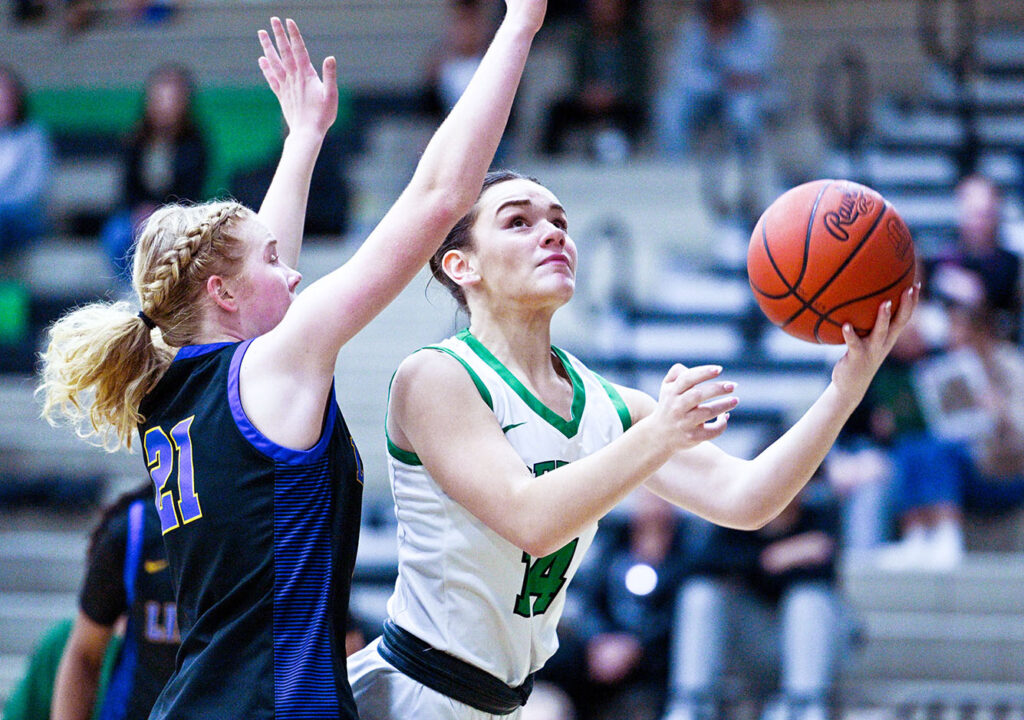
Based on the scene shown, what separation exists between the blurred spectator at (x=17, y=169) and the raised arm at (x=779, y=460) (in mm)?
7129

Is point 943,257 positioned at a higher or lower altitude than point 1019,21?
lower

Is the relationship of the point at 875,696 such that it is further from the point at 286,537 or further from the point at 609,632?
the point at 286,537

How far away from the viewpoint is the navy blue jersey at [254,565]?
2.35 metres

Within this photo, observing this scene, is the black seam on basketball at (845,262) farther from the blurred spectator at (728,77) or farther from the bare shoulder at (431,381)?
the blurred spectator at (728,77)

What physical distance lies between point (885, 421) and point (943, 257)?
1.04m

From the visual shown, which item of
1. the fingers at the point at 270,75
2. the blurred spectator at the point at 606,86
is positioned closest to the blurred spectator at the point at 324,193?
the blurred spectator at the point at 606,86

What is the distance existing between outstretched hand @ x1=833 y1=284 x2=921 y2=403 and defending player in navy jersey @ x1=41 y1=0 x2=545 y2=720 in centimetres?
80

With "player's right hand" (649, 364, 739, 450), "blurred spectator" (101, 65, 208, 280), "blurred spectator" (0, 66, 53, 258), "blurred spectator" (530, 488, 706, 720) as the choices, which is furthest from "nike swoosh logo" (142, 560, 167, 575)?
"blurred spectator" (0, 66, 53, 258)

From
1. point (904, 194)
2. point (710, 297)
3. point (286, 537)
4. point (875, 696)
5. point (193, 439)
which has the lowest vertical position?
point (875, 696)

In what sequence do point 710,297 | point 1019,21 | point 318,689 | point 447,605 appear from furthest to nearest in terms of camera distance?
point 1019,21
point 710,297
point 447,605
point 318,689

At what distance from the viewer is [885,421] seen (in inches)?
255

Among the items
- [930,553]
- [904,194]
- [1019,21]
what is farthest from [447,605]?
[1019,21]

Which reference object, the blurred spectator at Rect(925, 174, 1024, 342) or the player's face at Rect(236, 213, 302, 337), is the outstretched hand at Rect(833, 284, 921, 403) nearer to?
the player's face at Rect(236, 213, 302, 337)

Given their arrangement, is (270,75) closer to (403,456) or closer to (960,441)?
(403,456)
